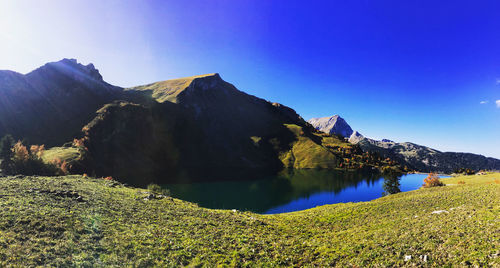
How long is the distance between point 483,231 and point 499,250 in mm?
3874

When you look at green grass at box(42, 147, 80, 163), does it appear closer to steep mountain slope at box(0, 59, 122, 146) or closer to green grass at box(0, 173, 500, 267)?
steep mountain slope at box(0, 59, 122, 146)

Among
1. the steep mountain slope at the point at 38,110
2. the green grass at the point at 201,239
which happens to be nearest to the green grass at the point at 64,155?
the steep mountain slope at the point at 38,110

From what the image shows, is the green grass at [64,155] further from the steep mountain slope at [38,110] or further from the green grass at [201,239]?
the green grass at [201,239]

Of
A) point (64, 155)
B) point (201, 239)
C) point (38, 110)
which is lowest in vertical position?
point (64, 155)

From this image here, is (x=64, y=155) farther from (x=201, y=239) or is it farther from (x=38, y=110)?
(x=201, y=239)

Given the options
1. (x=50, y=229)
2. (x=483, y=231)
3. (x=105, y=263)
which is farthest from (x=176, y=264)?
(x=483, y=231)

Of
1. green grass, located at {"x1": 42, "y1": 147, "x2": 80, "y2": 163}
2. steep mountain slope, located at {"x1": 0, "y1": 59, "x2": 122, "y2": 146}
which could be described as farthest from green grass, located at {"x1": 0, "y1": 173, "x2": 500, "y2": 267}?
steep mountain slope, located at {"x1": 0, "y1": 59, "x2": 122, "y2": 146}

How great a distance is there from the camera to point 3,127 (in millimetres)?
141250

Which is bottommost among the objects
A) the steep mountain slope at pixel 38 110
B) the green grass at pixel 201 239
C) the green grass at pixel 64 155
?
the green grass at pixel 64 155

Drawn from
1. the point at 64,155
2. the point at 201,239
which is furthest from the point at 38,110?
the point at 201,239

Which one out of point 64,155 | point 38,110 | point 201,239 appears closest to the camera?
point 201,239

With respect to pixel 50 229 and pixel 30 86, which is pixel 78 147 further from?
pixel 50 229

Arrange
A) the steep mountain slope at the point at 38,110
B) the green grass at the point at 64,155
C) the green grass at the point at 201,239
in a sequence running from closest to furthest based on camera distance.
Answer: the green grass at the point at 201,239
the green grass at the point at 64,155
the steep mountain slope at the point at 38,110

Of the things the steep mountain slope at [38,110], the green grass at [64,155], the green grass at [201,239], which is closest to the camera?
the green grass at [201,239]
